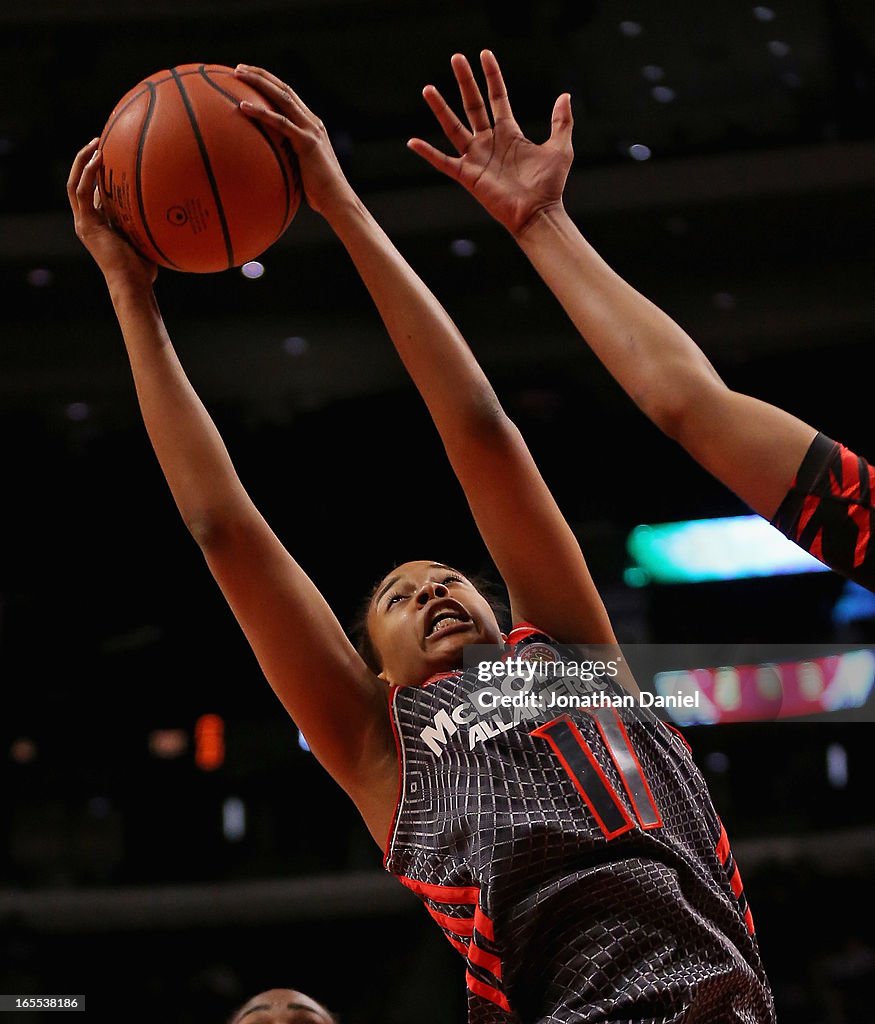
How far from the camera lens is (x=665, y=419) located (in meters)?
A: 1.01

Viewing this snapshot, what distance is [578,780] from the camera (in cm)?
167

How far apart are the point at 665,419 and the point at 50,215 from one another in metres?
6.33

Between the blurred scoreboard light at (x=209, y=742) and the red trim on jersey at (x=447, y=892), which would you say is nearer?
the red trim on jersey at (x=447, y=892)

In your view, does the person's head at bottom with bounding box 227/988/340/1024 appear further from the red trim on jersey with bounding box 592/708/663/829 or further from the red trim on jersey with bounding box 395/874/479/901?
the red trim on jersey with bounding box 592/708/663/829

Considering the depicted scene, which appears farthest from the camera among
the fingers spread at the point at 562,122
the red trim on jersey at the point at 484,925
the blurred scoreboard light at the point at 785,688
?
the blurred scoreboard light at the point at 785,688

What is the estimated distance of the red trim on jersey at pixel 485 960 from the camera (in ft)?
5.22

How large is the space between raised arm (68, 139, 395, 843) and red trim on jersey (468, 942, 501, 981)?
25 centimetres

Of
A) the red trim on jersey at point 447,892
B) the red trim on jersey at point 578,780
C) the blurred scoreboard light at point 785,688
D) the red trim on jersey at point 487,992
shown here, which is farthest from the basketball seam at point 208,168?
the blurred scoreboard light at point 785,688

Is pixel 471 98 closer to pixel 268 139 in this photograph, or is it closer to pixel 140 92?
pixel 268 139

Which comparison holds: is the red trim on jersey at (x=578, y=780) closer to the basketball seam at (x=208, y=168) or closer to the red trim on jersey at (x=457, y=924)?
the red trim on jersey at (x=457, y=924)

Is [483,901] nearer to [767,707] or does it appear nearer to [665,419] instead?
[665,419]

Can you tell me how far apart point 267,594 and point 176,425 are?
0.95 feet

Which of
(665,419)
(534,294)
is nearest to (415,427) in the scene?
(534,294)

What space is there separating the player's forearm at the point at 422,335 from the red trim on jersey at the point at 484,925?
0.68 meters
